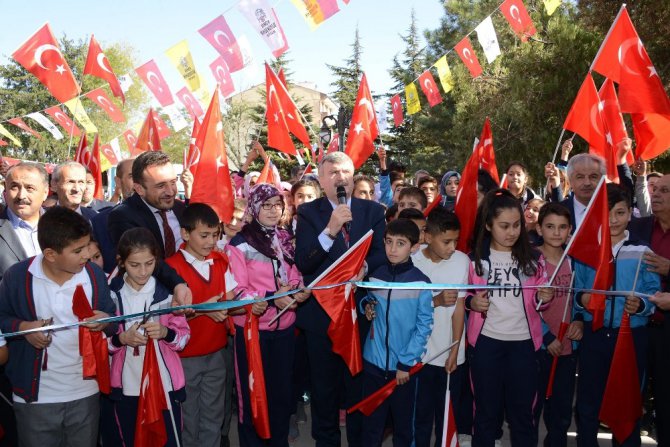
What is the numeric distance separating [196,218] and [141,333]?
2.93 ft

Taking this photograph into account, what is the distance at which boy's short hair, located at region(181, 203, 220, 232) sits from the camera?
13.0ft

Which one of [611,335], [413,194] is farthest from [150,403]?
[413,194]

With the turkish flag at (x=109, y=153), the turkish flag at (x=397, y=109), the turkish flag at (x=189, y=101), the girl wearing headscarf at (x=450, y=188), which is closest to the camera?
the girl wearing headscarf at (x=450, y=188)

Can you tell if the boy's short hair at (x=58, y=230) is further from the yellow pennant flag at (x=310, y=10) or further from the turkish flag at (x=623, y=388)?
the yellow pennant flag at (x=310, y=10)

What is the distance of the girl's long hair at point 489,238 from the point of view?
4102mm

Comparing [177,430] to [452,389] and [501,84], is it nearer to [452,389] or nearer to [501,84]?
[452,389]

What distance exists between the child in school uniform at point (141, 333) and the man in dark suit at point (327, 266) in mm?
1013

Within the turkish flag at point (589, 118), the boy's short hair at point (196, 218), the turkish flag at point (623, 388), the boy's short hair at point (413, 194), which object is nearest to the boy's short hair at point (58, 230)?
the boy's short hair at point (196, 218)

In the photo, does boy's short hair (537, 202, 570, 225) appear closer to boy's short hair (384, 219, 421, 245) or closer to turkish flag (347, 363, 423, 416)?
boy's short hair (384, 219, 421, 245)

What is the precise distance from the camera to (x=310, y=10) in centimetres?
764

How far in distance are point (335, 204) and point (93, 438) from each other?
7.29 feet

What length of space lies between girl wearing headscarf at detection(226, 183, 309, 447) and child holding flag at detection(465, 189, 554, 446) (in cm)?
136

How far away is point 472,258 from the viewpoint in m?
4.32

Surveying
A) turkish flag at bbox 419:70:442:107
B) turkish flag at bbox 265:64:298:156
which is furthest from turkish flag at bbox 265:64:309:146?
turkish flag at bbox 419:70:442:107
